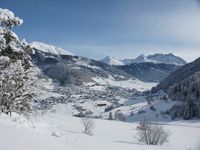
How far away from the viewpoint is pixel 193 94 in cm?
17775

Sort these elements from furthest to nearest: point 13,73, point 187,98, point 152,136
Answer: point 187,98 < point 152,136 < point 13,73

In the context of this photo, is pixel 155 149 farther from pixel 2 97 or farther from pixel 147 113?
pixel 147 113

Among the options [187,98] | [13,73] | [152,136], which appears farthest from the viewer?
[187,98]

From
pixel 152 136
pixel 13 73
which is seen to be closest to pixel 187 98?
pixel 152 136

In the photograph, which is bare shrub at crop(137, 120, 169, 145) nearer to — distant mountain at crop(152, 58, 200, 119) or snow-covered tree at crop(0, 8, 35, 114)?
snow-covered tree at crop(0, 8, 35, 114)

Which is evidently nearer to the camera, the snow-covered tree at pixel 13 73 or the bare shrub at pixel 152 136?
the snow-covered tree at pixel 13 73

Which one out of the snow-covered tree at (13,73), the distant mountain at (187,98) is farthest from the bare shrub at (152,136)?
the distant mountain at (187,98)

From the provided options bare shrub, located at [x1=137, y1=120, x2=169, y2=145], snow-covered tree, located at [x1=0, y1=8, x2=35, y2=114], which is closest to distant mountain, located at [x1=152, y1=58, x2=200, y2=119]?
bare shrub, located at [x1=137, y1=120, x2=169, y2=145]

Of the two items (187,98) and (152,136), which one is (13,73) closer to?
(152,136)

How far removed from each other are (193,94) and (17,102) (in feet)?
541

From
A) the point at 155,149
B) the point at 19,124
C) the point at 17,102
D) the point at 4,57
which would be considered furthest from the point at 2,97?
the point at 155,149

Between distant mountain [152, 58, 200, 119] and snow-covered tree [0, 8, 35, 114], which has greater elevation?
distant mountain [152, 58, 200, 119]

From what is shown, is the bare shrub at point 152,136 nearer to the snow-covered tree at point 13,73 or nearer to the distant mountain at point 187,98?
the snow-covered tree at point 13,73

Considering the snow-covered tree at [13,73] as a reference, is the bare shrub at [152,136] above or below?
below
